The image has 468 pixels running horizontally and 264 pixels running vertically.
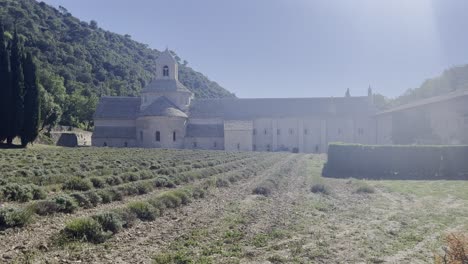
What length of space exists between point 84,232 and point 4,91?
121ft

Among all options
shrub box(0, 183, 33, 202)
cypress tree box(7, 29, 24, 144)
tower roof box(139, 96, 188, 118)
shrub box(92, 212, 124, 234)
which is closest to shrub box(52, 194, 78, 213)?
shrub box(0, 183, 33, 202)

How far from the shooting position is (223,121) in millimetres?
57812

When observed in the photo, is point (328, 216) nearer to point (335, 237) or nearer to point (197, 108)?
point (335, 237)

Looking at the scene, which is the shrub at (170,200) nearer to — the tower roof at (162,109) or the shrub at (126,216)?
the shrub at (126,216)

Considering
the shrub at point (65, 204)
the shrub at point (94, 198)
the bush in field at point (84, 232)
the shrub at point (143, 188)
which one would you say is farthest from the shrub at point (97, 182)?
the bush in field at point (84, 232)

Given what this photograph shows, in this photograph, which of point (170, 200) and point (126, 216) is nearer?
point (126, 216)

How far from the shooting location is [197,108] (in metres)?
59.1

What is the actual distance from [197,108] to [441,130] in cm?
3362

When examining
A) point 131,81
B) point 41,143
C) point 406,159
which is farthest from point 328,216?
point 131,81

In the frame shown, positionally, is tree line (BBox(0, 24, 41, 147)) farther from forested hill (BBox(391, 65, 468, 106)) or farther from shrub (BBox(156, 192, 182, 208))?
forested hill (BBox(391, 65, 468, 106))

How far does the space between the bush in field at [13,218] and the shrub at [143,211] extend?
240 centimetres

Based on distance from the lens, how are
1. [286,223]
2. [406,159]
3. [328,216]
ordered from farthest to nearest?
[406,159] → [328,216] → [286,223]

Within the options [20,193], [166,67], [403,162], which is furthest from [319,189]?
[166,67]

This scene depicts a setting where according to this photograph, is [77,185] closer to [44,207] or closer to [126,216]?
[44,207]
